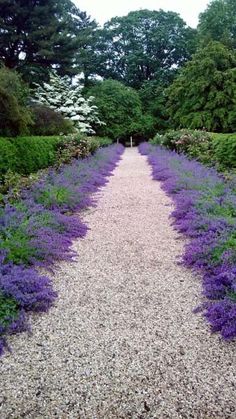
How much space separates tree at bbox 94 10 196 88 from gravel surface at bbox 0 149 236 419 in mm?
37177

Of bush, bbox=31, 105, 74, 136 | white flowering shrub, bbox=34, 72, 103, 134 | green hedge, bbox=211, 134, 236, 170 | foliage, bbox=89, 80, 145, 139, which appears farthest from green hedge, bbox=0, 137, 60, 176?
foliage, bbox=89, 80, 145, 139

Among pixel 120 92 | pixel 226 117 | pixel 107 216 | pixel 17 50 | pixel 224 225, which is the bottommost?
pixel 107 216

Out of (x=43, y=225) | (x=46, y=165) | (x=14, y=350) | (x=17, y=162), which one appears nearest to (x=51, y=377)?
(x=14, y=350)

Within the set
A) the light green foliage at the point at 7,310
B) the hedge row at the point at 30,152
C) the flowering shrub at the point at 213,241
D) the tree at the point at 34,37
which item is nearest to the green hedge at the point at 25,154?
the hedge row at the point at 30,152

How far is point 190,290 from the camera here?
3221 millimetres

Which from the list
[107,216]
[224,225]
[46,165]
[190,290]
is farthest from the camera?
[46,165]

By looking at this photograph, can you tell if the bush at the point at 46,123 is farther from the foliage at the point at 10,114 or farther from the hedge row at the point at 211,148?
the hedge row at the point at 211,148

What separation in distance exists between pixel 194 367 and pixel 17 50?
2177 centimetres

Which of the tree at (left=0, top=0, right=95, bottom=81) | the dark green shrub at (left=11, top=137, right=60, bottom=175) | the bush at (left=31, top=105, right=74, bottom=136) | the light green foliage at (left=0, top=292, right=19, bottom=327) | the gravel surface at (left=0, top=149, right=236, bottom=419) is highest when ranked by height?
the tree at (left=0, top=0, right=95, bottom=81)

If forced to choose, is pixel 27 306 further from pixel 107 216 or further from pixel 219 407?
pixel 107 216

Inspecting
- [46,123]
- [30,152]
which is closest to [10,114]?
[30,152]

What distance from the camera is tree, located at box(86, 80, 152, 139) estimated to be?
26141 mm

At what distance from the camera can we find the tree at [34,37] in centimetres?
1933

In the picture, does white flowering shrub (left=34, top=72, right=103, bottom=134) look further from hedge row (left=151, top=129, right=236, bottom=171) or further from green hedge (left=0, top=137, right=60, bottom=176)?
green hedge (left=0, top=137, right=60, bottom=176)
